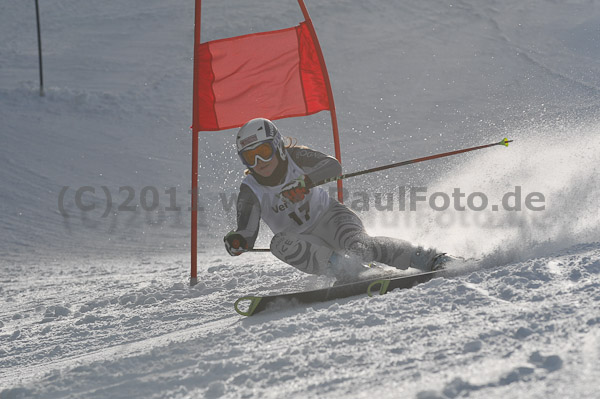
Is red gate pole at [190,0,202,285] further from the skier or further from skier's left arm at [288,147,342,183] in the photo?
skier's left arm at [288,147,342,183]

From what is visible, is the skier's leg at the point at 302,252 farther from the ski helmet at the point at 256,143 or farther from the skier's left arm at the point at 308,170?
the ski helmet at the point at 256,143

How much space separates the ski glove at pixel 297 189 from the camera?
411 centimetres

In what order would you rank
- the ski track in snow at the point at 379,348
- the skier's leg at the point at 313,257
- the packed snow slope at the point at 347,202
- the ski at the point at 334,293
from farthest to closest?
the skier's leg at the point at 313,257, the ski at the point at 334,293, the packed snow slope at the point at 347,202, the ski track in snow at the point at 379,348

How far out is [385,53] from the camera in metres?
15.7

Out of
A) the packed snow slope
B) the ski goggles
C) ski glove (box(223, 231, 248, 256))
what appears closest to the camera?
the packed snow slope

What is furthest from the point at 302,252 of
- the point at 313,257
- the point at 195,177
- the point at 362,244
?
the point at 195,177

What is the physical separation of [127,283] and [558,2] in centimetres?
1643

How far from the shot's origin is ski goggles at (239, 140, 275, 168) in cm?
411

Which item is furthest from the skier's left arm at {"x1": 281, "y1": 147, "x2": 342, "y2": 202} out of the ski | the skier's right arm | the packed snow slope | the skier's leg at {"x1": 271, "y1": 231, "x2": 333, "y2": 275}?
the ski

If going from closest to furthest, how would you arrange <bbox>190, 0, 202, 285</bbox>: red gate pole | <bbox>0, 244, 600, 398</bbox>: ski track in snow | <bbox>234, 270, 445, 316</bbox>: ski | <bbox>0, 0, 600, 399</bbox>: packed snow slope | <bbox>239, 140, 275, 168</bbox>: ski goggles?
<bbox>0, 244, 600, 398</bbox>: ski track in snow, <bbox>0, 0, 600, 399</bbox>: packed snow slope, <bbox>234, 270, 445, 316</bbox>: ski, <bbox>239, 140, 275, 168</bbox>: ski goggles, <bbox>190, 0, 202, 285</bbox>: red gate pole

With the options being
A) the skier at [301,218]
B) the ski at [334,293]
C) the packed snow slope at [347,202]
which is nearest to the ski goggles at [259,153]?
the skier at [301,218]

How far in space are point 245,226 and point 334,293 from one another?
99 cm

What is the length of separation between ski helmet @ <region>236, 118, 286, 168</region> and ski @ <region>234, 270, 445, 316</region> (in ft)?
3.53

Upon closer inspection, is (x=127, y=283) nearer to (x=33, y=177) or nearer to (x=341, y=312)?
(x=341, y=312)
